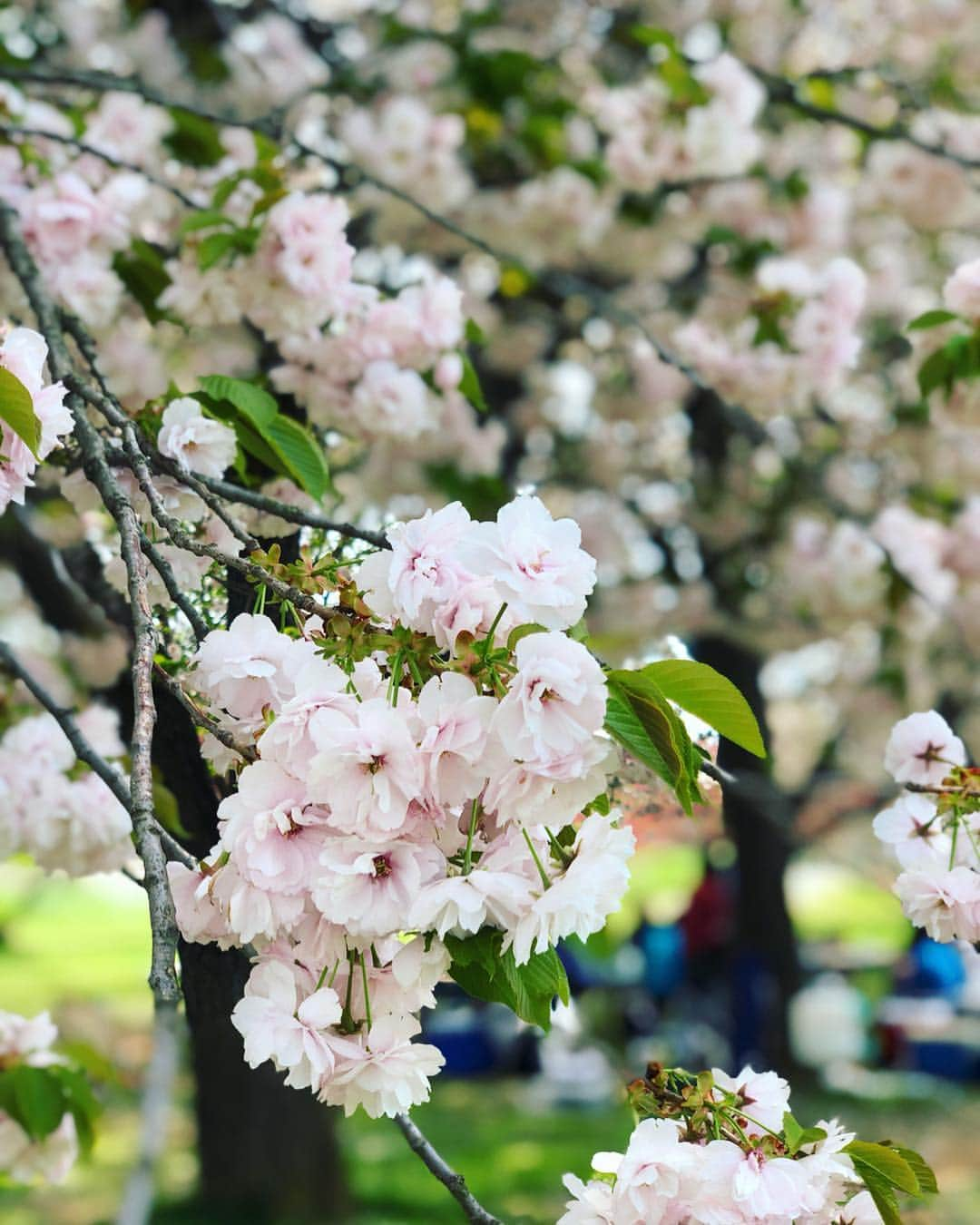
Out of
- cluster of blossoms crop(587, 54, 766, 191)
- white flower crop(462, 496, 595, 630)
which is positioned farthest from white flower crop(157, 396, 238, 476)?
cluster of blossoms crop(587, 54, 766, 191)

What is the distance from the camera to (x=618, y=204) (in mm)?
4273

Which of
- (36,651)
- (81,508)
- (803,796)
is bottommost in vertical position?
(81,508)

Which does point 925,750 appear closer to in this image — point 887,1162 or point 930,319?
point 887,1162

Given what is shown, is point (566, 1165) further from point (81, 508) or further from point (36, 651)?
point (81, 508)

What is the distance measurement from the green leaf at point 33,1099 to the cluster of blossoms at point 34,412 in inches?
37.8

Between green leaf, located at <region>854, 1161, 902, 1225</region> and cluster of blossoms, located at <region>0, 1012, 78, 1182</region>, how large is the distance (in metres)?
1.13

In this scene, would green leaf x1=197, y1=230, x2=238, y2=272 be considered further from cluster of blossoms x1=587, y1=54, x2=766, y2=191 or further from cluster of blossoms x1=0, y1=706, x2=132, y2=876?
cluster of blossoms x1=587, y1=54, x2=766, y2=191

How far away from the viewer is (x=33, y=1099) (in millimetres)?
1771

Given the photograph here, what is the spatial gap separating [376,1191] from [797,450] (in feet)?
10.7

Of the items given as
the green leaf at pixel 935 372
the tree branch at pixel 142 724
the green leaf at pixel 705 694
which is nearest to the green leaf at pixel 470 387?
the green leaf at pixel 935 372

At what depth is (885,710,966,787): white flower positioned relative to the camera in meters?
1.38

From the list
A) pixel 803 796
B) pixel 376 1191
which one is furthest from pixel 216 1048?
pixel 803 796

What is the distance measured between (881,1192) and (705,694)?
0.41 m

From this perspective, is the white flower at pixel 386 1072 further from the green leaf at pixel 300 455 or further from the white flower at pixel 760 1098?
the green leaf at pixel 300 455
